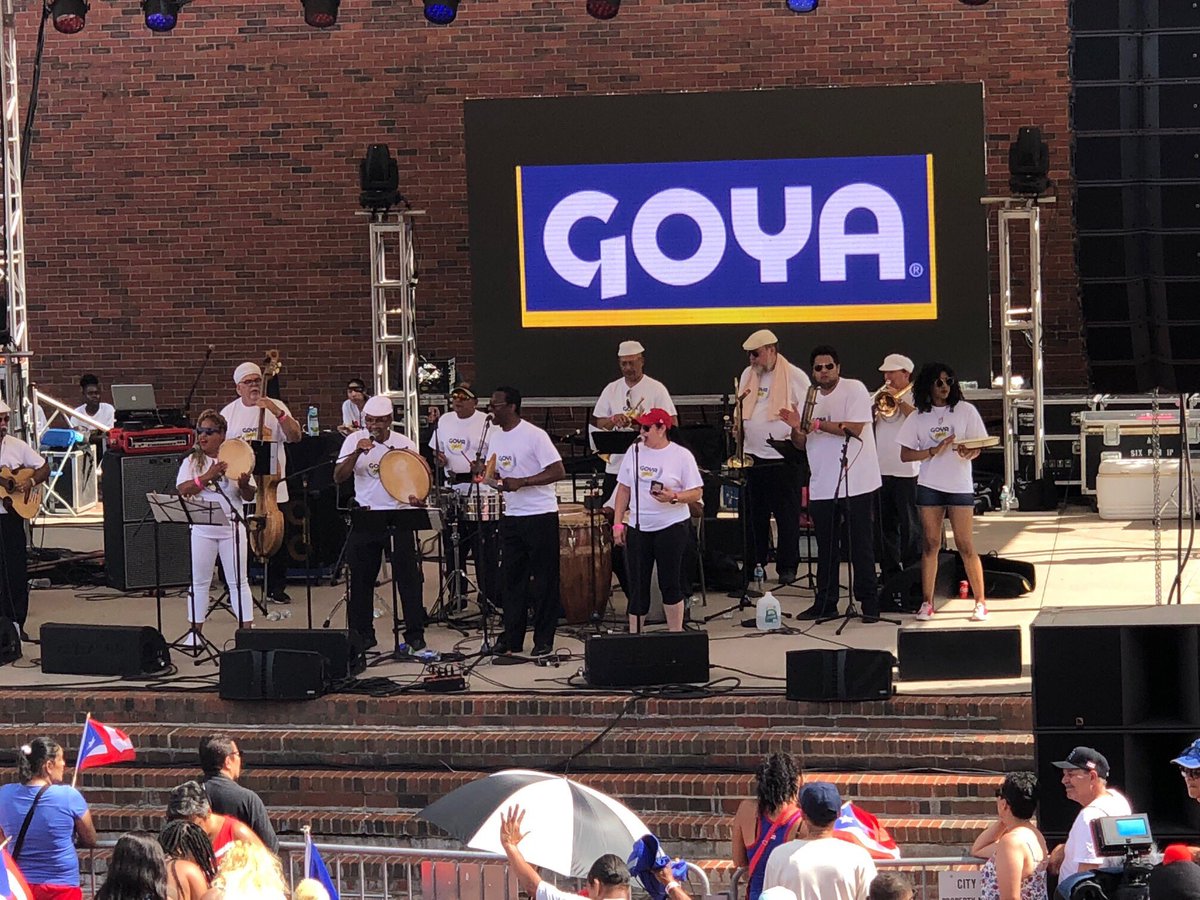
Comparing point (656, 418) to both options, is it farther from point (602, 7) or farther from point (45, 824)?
point (602, 7)

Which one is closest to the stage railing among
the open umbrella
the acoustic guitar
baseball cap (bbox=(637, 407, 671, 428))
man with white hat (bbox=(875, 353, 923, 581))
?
the open umbrella

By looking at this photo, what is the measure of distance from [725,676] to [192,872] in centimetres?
496

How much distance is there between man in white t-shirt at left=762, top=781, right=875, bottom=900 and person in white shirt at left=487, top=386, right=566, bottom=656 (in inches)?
197

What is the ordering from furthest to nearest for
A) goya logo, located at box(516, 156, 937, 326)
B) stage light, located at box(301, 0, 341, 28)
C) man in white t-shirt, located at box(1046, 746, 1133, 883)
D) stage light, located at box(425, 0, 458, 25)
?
goya logo, located at box(516, 156, 937, 326) → stage light, located at box(301, 0, 341, 28) → stage light, located at box(425, 0, 458, 25) → man in white t-shirt, located at box(1046, 746, 1133, 883)

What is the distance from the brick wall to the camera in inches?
781

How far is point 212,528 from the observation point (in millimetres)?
12328

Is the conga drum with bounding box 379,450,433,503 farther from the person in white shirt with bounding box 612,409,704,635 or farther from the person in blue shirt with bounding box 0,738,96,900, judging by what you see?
the person in blue shirt with bounding box 0,738,96,900

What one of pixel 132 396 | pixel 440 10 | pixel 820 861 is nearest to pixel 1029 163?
pixel 440 10

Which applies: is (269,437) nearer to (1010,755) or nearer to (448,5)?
(448,5)

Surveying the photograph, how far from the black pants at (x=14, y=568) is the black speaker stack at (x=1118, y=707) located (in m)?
7.82

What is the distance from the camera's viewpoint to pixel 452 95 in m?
20.3

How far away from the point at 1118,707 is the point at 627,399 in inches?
252

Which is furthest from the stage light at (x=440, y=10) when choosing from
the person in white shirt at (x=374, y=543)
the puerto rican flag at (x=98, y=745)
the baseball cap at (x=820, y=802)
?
the baseball cap at (x=820, y=802)

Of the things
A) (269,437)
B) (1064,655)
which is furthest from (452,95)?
(1064,655)
